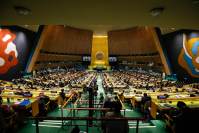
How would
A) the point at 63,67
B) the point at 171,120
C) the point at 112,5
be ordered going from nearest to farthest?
the point at 112,5, the point at 171,120, the point at 63,67

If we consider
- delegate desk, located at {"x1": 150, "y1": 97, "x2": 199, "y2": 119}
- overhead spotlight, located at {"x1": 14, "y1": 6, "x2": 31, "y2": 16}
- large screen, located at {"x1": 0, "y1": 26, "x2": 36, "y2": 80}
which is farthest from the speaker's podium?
overhead spotlight, located at {"x1": 14, "y1": 6, "x2": 31, "y2": 16}

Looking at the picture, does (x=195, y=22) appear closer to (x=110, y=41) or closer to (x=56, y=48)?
(x=56, y=48)

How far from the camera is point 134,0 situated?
3143 mm

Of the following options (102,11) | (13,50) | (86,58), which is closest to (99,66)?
(86,58)

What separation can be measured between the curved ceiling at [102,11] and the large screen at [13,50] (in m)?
15.6

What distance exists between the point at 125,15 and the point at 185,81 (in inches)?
756

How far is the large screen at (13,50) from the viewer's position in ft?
58.4

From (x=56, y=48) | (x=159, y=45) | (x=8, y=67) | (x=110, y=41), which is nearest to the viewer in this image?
(x=8, y=67)

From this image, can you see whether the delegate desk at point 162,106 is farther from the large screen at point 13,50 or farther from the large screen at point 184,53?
the large screen at point 13,50

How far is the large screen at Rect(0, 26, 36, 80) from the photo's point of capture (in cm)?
1781

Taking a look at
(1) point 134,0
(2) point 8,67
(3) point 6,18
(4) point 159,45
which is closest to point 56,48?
(2) point 8,67

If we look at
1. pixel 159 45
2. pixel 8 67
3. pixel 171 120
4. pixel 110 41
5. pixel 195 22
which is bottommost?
pixel 171 120

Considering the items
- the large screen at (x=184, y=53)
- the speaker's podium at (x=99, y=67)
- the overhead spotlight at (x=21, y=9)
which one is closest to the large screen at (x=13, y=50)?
the overhead spotlight at (x=21, y=9)

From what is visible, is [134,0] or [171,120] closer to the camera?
[134,0]
